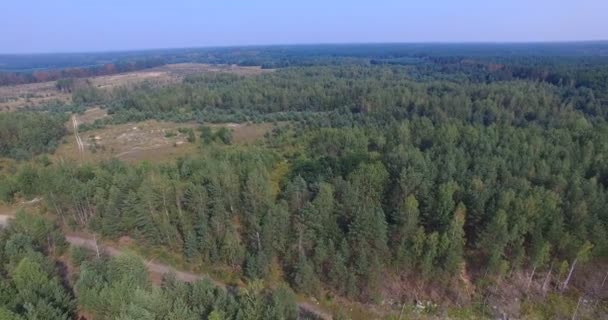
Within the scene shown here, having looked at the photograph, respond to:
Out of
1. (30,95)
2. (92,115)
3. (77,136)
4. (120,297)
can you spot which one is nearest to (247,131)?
(77,136)

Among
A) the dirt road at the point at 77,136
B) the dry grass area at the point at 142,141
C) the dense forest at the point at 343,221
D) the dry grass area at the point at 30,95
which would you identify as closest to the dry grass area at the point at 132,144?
the dry grass area at the point at 142,141

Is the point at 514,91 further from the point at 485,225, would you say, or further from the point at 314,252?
the point at 314,252

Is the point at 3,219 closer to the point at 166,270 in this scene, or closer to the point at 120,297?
the point at 166,270

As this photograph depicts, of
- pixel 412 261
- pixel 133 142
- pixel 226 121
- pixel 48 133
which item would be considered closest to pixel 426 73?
pixel 226 121

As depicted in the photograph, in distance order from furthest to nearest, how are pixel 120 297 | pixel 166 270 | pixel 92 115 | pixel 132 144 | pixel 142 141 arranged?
pixel 92 115
pixel 142 141
pixel 132 144
pixel 166 270
pixel 120 297

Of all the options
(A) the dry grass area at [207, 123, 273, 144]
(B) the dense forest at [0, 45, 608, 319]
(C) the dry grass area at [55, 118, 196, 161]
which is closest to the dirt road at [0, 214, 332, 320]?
(B) the dense forest at [0, 45, 608, 319]

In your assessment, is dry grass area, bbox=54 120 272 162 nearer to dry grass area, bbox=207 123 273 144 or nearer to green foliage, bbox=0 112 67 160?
dry grass area, bbox=207 123 273 144

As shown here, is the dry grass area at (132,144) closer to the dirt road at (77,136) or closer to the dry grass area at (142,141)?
the dry grass area at (142,141)

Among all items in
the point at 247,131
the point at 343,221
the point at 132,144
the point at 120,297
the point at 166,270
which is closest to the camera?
the point at 120,297
